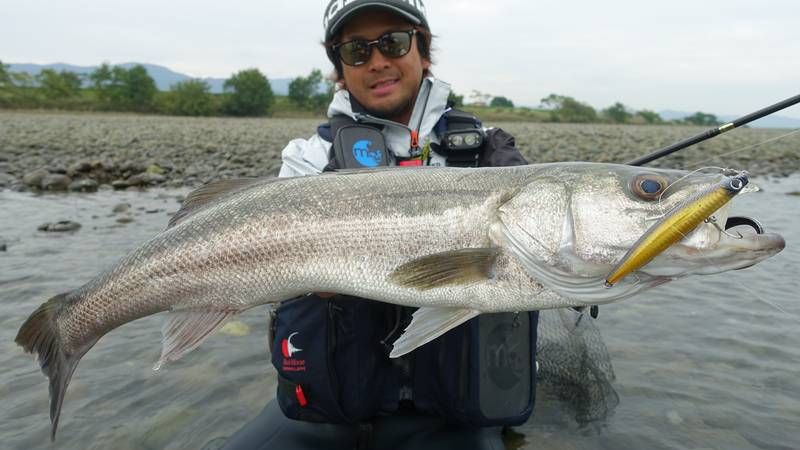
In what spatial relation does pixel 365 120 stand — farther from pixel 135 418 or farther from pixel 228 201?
pixel 135 418

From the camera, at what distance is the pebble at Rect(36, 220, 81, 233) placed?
31.5 ft

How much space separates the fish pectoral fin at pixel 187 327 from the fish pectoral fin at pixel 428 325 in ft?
3.19

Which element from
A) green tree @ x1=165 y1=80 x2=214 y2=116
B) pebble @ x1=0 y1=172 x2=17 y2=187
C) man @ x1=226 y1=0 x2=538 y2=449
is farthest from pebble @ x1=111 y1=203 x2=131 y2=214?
green tree @ x1=165 y1=80 x2=214 y2=116

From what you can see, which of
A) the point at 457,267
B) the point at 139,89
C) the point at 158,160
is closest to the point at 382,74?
the point at 457,267

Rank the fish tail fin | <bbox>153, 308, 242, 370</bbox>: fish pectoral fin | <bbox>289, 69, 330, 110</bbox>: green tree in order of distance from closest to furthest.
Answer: <bbox>153, 308, 242, 370</bbox>: fish pectoral fin
the fish tail fin
<bbox>289, 69, 330, 110</bbox>: green tree

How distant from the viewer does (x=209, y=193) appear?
333 cm

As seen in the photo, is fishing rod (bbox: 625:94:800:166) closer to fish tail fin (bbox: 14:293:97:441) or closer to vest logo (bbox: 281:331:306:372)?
vest logo (bbox: 281:331:306:372)

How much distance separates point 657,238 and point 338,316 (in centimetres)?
188

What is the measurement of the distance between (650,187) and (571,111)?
9579cm

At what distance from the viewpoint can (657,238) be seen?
8.00 feet

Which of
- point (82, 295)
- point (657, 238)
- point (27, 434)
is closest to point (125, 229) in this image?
point (27, 434)

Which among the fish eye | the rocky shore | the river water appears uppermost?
the fish eye

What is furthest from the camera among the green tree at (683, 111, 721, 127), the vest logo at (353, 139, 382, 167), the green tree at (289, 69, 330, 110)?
the green tree at (683, 111, 721, 127)

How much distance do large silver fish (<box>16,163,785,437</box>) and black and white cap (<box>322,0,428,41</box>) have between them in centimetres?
128
